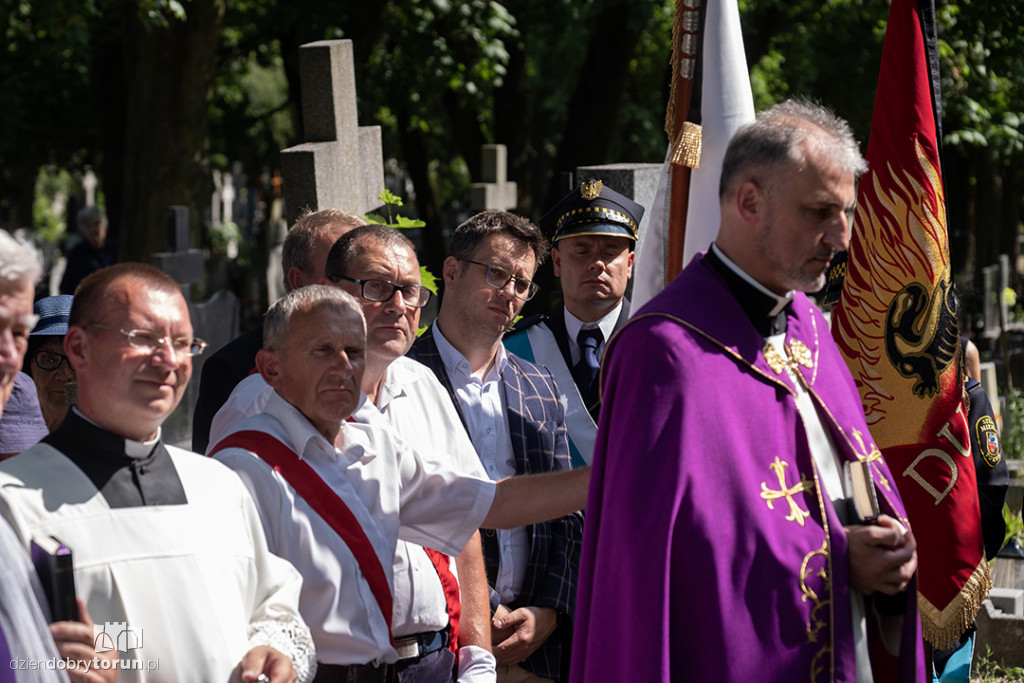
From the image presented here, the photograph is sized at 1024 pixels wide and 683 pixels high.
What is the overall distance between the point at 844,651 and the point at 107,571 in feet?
5.33

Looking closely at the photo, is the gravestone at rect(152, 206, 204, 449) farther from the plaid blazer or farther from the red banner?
the red banner

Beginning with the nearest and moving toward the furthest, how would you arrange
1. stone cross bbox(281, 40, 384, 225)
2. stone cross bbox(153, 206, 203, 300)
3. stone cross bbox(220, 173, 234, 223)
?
stone cross bbox(281, 40, 384, 225) → stone cross bbox(153, 206, 203, 300) → stone cross bbox(220, 173, 234, 223)

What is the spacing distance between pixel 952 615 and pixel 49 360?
315 centimetres

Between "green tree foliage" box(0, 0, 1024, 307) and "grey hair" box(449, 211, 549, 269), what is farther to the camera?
"green tree foliage" box(0, 0, 1024, 307)

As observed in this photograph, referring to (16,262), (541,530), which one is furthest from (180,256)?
(16,262)

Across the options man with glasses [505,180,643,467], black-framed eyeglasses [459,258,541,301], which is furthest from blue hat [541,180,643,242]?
black-framed eyeglasses [459,258,541,301]

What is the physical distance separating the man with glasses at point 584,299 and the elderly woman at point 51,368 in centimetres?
164

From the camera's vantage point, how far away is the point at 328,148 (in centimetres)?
529

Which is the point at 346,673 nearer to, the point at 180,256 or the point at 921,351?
the point at 921,351

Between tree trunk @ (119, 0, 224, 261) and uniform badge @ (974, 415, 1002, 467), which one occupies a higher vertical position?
tree trunk @ (119, 0, 224, 261)

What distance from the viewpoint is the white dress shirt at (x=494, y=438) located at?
4031mm

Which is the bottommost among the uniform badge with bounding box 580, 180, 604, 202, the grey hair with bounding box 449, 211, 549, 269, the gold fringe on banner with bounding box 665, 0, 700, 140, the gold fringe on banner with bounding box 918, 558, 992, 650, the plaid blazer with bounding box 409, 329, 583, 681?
the gold fringe on banner with bounding box 918, 558, 992, 650

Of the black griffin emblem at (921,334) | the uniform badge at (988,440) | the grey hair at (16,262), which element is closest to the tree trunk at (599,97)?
the uniform badge at (988,440)

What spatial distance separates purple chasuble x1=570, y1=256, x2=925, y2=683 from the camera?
8.66 feet
